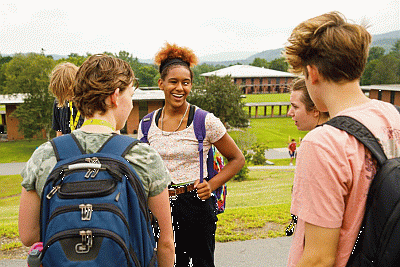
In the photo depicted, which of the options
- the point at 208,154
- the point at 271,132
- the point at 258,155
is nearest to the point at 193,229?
the point at 208,154

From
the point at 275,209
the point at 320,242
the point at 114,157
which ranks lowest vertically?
the point at 275,209

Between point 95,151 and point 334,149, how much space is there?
3.70 ft

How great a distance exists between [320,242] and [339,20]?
995 millimetres

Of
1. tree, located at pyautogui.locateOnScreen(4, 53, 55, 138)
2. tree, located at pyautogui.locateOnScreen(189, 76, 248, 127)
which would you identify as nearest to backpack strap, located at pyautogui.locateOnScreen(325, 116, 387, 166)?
tree, located at pyautogui.locateOnScreen(4, 53, 55, 138)

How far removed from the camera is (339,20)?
1605 millimetres

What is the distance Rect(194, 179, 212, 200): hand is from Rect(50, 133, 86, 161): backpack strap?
4.89ft

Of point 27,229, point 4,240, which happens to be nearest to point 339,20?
point 27,229

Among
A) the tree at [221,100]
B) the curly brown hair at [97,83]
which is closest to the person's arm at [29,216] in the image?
the curly brown hair at [97,83]

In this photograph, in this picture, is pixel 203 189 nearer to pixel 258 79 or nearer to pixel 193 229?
pixel 193 229

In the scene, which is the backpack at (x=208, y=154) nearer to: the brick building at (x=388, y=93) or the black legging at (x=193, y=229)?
the black legging at (x=193, y=229)

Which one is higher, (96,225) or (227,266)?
(96,225)

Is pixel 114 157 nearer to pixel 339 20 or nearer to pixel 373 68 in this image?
pixel 339 20

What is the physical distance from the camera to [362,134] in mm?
1490

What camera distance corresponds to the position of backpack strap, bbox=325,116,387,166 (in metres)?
1.48
